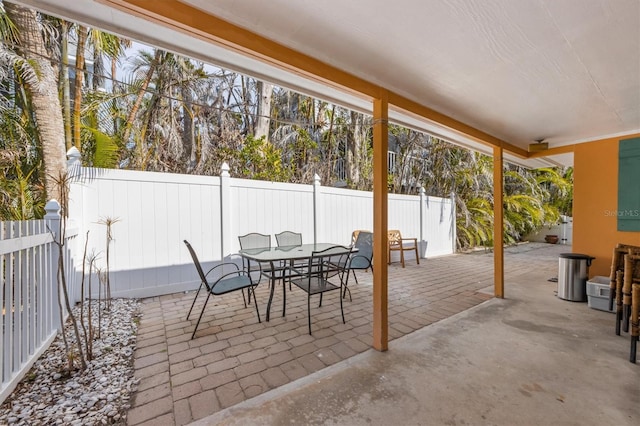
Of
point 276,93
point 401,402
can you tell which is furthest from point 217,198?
point 276,93

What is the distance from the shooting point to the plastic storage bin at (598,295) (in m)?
3.41

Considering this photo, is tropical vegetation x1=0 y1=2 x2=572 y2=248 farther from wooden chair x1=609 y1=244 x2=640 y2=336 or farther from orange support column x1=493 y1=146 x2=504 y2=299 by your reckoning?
wooden chair x1=609 y1=244 x2=640 y2=336

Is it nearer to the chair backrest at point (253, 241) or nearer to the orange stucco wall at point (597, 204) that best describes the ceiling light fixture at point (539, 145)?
the orange stucco wall at point (597, 204)

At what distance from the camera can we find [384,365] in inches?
87.0

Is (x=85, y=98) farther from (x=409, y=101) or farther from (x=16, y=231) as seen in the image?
(x=409, y=101)

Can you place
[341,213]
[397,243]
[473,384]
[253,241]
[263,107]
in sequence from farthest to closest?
[263,107], [397,243], [341,213], [253,241], [473,384]

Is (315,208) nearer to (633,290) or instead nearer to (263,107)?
(263,107)

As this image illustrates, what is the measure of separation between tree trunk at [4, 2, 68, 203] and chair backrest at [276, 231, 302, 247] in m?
2.81

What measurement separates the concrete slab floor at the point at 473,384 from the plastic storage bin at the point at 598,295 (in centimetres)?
62

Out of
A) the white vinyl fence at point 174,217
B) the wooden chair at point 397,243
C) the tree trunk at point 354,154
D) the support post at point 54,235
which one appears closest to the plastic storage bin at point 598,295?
the wooden chair at point 397,243

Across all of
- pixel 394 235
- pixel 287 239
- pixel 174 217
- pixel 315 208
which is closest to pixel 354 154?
pixel 394 235

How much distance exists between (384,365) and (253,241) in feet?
8.63

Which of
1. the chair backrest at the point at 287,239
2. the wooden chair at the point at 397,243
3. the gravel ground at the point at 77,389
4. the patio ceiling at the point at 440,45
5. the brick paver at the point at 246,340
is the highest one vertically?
the patio ceiling at the point at 440,45

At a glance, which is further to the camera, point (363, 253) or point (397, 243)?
point (397, 243)
